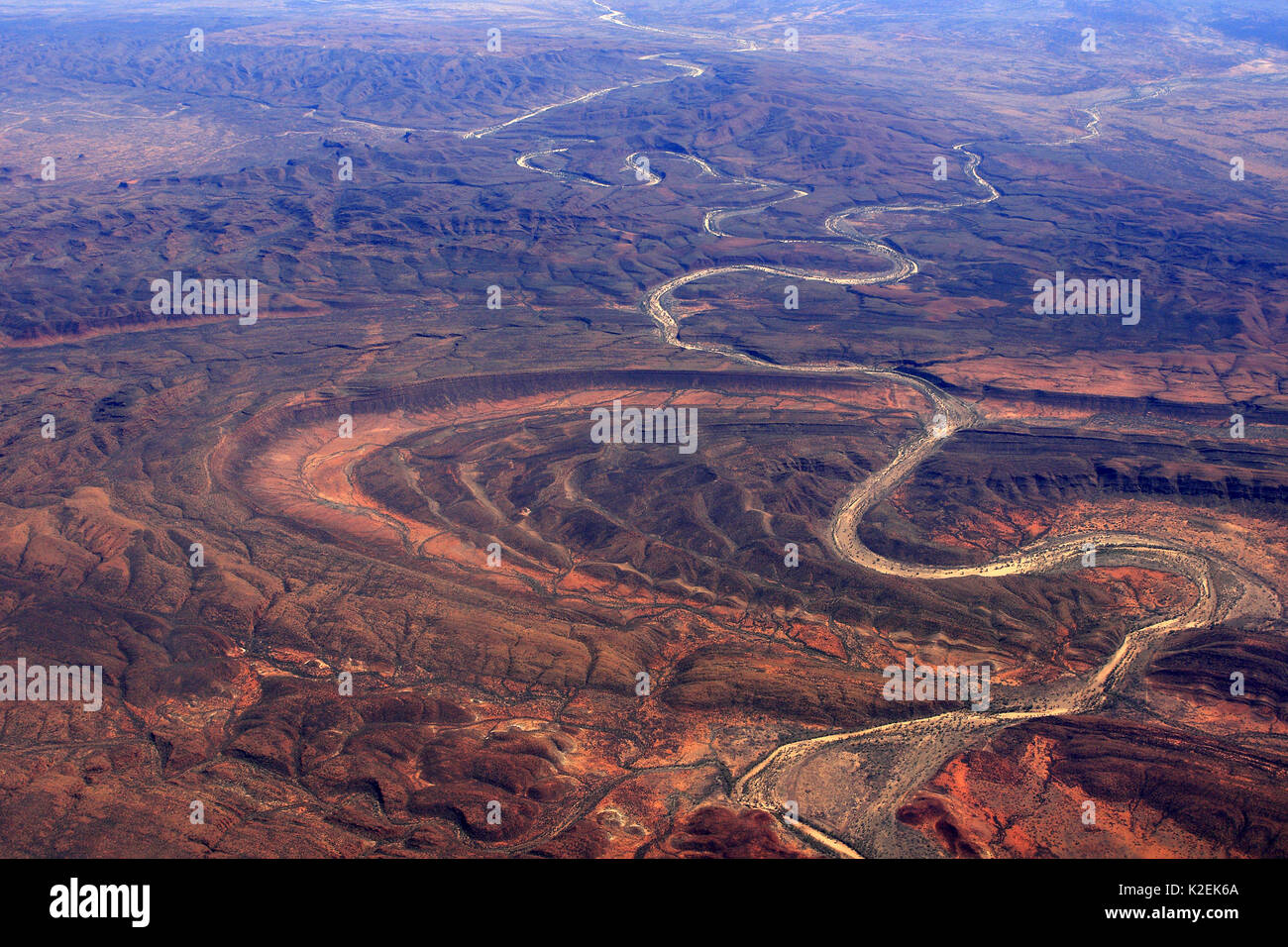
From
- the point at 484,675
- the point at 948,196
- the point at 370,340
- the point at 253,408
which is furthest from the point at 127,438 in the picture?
the point at 948,196

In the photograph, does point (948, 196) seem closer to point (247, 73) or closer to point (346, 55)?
point (346, 55)
